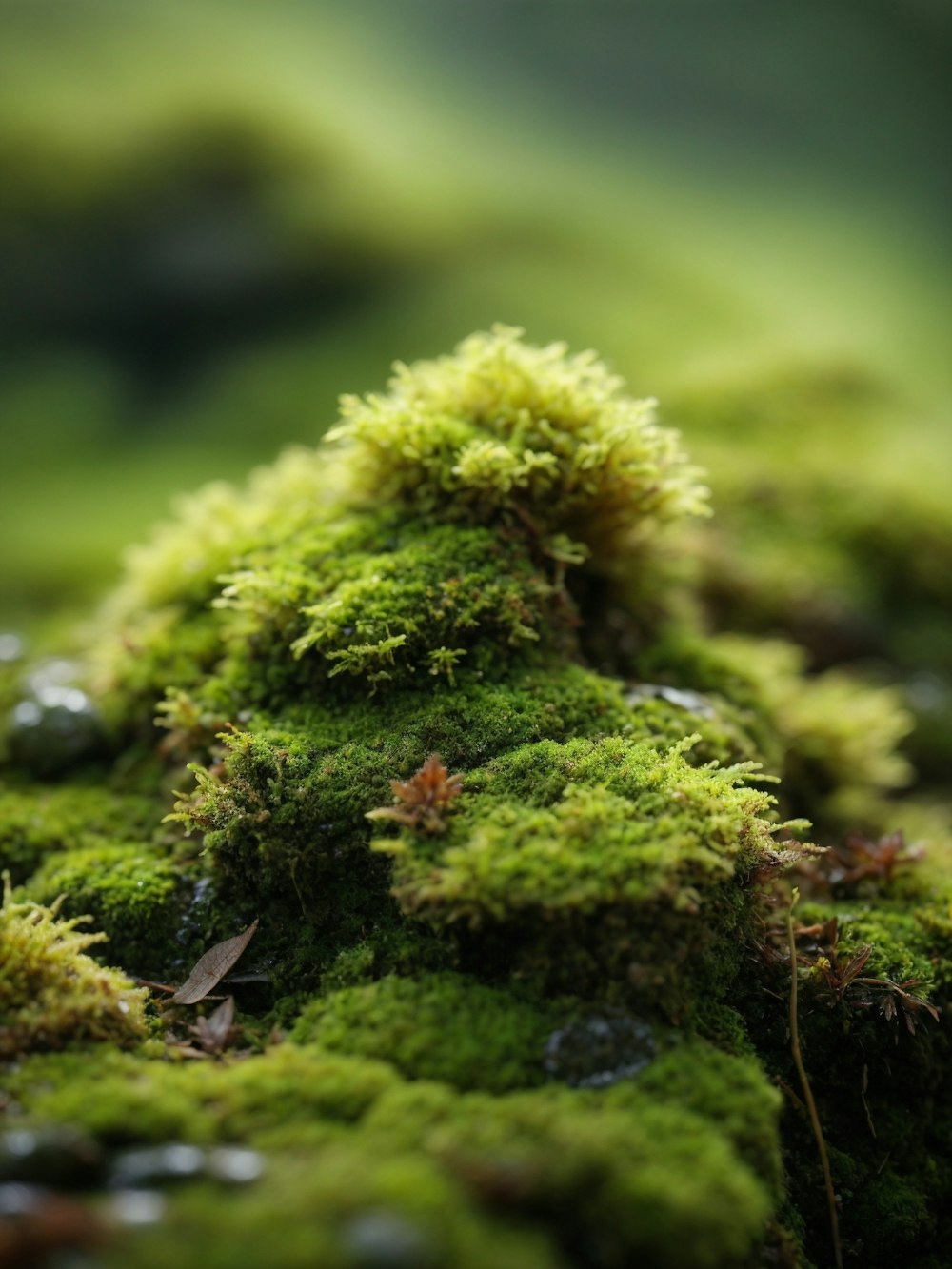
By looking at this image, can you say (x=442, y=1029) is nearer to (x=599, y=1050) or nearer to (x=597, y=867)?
(x=599, y=1050)

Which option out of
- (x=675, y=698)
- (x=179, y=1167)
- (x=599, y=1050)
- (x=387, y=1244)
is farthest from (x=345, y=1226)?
(x=675, y=698)

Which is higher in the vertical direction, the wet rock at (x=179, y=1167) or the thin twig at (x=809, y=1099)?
the thin twig at (x=809, y=1099)

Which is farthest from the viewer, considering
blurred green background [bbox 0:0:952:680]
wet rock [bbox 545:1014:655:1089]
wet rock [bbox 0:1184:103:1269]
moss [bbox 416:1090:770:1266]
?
blurred green background [bbox 0:0:952:680]

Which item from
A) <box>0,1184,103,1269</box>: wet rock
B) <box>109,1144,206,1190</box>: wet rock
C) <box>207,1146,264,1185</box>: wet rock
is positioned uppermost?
<box>207,1146,264,1185</box>: wet rock

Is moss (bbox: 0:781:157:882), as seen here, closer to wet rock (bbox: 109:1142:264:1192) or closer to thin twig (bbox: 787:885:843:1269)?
wet rock (bbox: 109:1142:264:1192)

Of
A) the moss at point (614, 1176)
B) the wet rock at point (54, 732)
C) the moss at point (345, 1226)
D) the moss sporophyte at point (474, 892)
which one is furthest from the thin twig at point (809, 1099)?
the wet rock at point (54, 732)

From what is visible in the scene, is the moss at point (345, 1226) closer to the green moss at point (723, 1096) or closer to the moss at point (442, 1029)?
the moss at point (442, 1029)

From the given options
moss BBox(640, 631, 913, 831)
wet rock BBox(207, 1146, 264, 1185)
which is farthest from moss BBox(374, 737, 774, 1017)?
moss BBox(640, 631, 913, 831)

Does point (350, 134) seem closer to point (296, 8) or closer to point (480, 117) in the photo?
point (480, 117)
